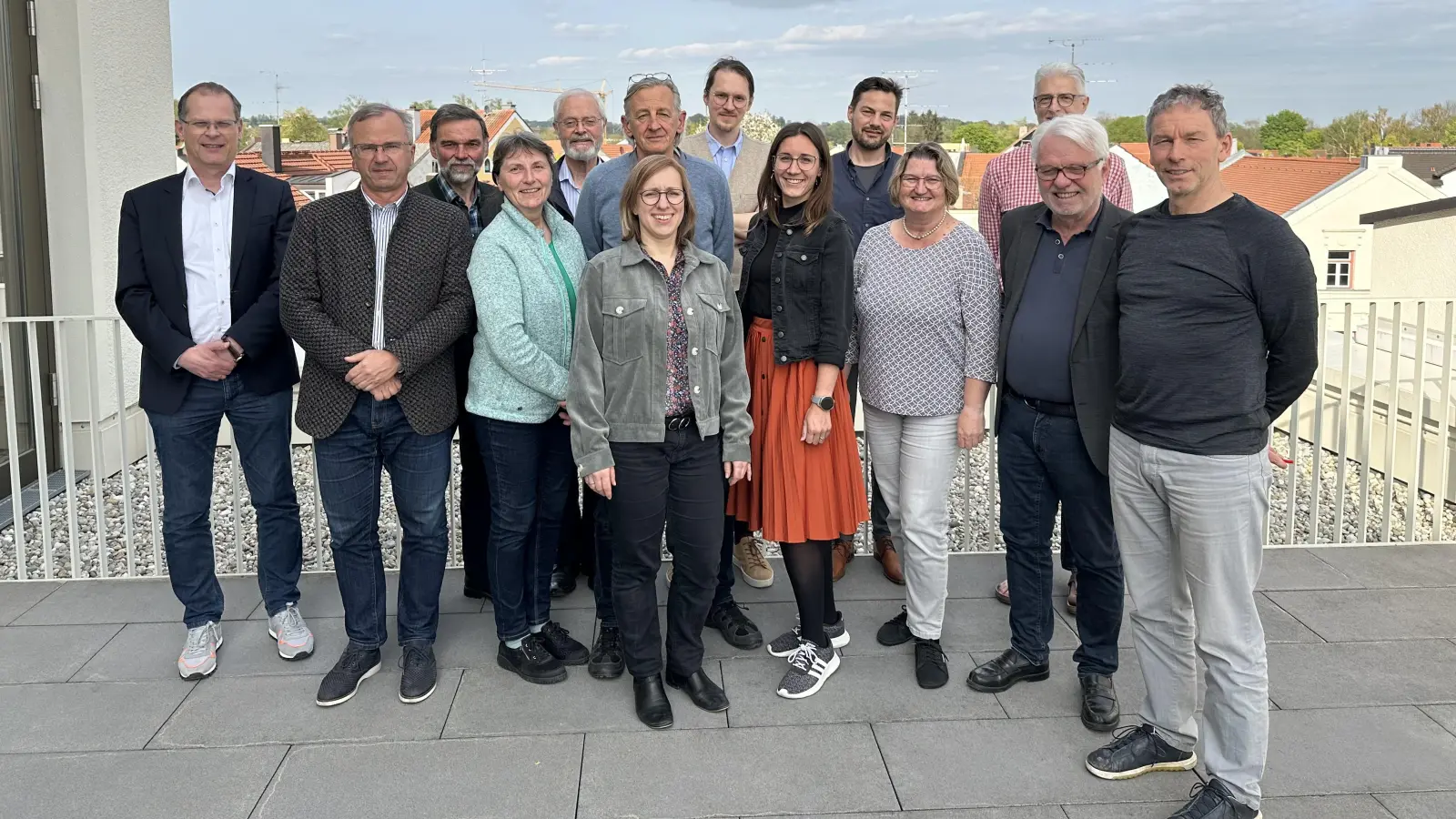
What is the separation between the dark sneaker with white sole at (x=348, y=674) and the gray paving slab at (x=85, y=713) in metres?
0.47

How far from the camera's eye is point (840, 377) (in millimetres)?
3521

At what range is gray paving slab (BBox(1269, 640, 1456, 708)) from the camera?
3.37 metres

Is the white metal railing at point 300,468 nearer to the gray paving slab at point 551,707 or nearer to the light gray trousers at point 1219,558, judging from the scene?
the light gray trousers at point 1219,558

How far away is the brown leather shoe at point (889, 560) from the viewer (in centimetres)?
448

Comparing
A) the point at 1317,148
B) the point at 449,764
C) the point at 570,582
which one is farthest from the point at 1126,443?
the point at 1317,148

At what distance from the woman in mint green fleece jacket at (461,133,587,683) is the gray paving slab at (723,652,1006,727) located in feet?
2.16

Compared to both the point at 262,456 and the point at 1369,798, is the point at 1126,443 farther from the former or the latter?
the point at 262,456

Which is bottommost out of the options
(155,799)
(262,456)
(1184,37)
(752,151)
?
(155,799)

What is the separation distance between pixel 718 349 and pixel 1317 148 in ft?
246

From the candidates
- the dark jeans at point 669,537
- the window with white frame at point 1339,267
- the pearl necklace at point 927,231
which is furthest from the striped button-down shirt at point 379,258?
the window with white frame at point 1339,267

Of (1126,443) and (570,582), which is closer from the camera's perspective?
(1126,443)

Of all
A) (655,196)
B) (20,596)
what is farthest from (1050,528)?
(20,596)

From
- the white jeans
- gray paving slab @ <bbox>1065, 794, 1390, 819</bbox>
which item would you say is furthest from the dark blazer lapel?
gray paving slab @ <bbox>1065, 794, 1390, 819</bbox>

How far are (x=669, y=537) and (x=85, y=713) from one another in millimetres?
1903
